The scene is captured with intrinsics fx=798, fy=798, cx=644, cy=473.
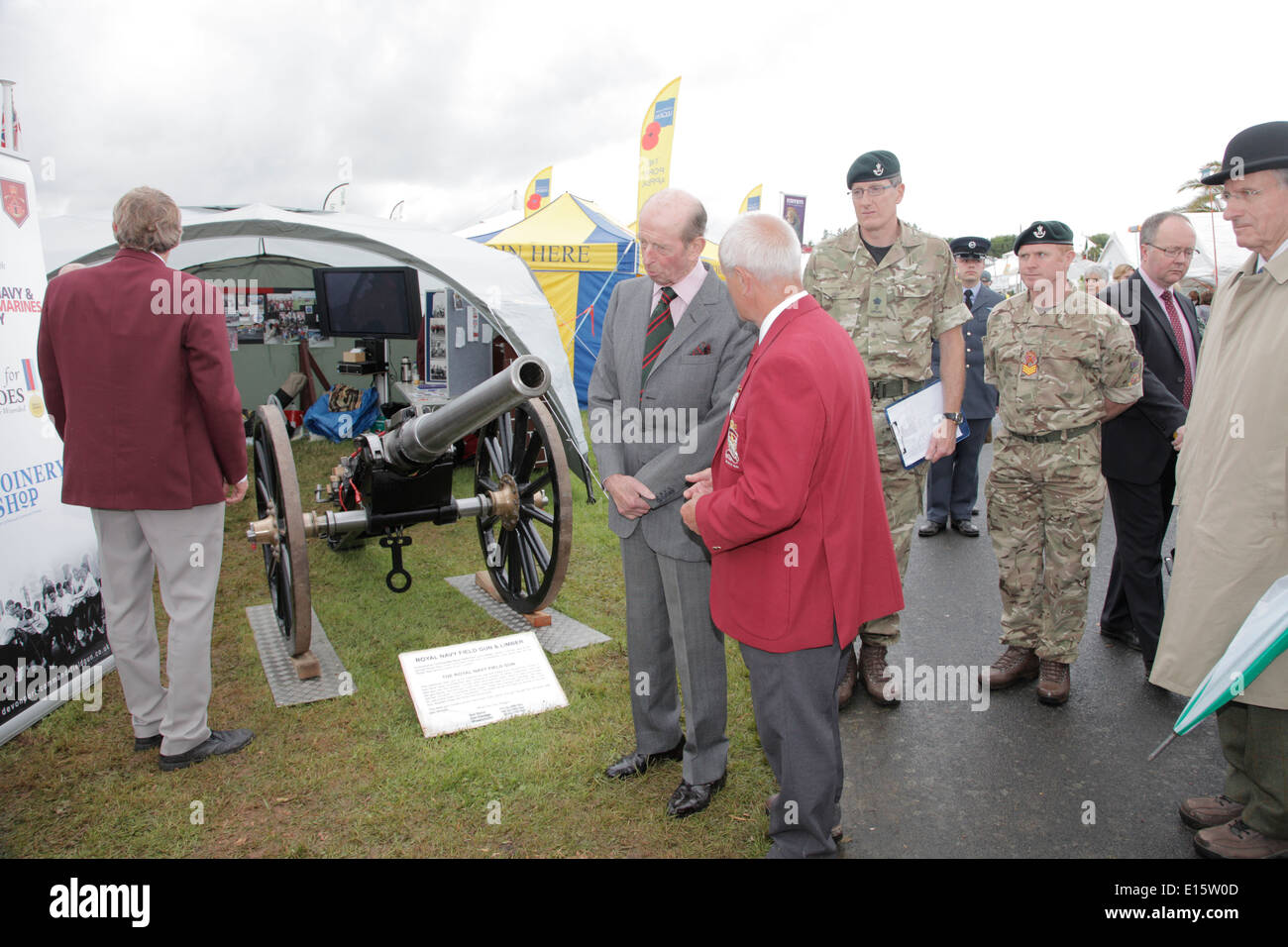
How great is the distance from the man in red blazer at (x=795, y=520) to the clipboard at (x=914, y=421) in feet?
4.25

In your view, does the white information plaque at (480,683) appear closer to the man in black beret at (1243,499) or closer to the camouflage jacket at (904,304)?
the camouflage jacket at (904,304)

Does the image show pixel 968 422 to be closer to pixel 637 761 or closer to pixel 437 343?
pixel 637 761

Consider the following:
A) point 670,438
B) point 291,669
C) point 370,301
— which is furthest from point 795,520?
point 370,301

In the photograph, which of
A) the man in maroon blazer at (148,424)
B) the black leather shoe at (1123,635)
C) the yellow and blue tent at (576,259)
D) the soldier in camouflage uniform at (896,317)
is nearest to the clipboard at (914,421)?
the soldier in camouflage uniform at (896,317)

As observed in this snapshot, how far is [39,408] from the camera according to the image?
361cm

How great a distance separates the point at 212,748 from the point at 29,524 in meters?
1.35

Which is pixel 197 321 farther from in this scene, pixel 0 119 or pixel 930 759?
pixel 930 759

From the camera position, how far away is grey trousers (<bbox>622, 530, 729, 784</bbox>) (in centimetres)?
277

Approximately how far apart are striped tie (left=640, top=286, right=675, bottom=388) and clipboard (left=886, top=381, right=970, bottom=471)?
48.6 inches

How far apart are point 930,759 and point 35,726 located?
3817 mm

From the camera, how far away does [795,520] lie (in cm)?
203

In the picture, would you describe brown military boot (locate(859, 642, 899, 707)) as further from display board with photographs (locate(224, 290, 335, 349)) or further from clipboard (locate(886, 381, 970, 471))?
display board with photographs (locate(224, 290, 335, 349))
